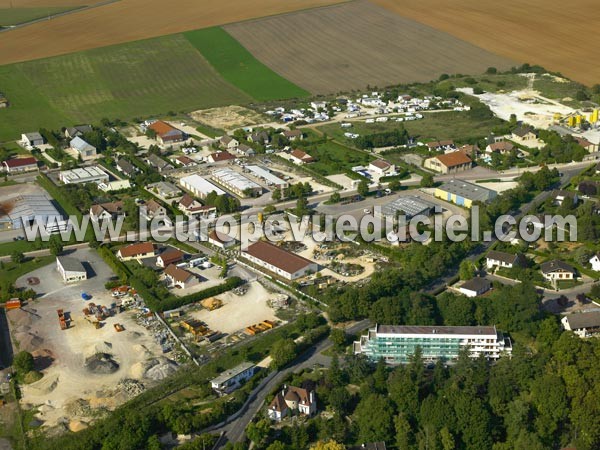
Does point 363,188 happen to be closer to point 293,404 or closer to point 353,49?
point 293,404

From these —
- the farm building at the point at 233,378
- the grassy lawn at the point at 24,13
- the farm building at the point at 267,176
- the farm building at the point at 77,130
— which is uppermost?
the grassy lawn at the point at 24,13

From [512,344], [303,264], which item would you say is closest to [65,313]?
[303,264]

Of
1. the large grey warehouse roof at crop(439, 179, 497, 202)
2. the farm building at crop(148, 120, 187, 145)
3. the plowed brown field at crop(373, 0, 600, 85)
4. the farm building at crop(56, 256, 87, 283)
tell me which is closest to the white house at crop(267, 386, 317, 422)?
the farm building at crop(56, 256, 87, 283)

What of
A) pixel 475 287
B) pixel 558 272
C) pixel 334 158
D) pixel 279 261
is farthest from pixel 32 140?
pixel 558 272

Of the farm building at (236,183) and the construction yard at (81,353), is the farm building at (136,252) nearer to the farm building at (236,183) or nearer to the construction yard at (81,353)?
the construction yard at (81,353)

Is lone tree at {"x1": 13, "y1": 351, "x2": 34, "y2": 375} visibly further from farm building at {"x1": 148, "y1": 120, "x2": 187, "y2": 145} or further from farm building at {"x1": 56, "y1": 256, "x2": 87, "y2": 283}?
farm building at {"x1": 148, "y1": 120, "x2": 187, "y2": 145}

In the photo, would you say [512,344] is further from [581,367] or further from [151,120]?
[151,120]

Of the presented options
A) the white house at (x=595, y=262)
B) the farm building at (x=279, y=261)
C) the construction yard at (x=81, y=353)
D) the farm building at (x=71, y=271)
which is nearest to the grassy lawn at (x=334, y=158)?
the farm building at (x=279, y=261)
